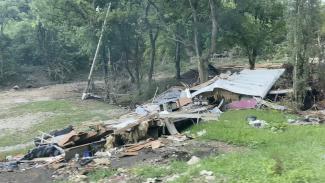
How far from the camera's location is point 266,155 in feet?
36.9

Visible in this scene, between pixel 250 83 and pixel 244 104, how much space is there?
2.54 meters

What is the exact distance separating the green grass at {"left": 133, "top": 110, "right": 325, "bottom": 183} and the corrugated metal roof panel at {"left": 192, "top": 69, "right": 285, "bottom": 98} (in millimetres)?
4262

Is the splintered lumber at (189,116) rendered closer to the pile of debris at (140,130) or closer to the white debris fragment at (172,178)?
the pile of debris at (140,130)

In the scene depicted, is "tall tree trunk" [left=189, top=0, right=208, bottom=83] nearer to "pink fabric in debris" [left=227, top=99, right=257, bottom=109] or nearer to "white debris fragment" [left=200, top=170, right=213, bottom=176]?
"pink fabric in debris" [left=227, top=99, right=257, bottom=109]

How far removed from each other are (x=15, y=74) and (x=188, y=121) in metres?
29.6

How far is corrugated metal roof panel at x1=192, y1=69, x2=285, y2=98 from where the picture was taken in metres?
21.5

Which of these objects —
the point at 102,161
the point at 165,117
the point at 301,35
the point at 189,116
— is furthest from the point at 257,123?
the point at 301,35

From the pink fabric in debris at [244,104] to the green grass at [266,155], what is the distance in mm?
3021

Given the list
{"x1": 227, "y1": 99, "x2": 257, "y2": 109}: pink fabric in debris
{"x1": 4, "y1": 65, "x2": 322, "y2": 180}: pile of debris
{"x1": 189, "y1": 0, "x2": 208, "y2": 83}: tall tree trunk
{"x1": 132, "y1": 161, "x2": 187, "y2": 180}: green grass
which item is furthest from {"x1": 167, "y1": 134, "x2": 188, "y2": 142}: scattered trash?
{"x1": 189, "y1": 0, "x2": 208, "y2": 83}: tall tree trunk

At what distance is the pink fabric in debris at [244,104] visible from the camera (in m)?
20.3

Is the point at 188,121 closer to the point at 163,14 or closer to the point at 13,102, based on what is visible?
the point at 163,14

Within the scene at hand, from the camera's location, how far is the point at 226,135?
14727mm

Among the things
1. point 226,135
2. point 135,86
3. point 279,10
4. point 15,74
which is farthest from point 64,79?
point 226,135

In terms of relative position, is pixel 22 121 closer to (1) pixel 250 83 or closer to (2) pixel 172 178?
(1) pixel 250 83
